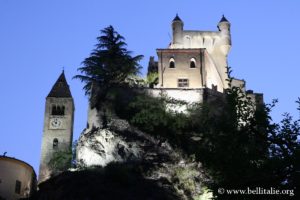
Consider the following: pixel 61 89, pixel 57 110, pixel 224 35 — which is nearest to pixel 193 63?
pixel 224 35

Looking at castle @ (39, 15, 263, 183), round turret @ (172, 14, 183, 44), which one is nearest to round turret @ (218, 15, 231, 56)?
castle @ (39, 15, 263, 183)

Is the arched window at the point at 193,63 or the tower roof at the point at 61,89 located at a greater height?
the tower roof at the point at 61,89

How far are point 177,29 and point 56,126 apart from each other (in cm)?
1783

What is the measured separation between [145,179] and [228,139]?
57.1 feet

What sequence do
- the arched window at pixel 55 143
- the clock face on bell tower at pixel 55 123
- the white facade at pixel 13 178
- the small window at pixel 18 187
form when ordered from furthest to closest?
1. the clock face on bell tower at pixel 55 123
2. the arched window at pixel 55 143
3. the small window at pixel 18 187
4. the white facade at pixel 13 178

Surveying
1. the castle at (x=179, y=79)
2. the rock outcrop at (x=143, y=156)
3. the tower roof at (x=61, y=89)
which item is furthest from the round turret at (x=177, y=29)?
the rock outcrop at (x=143, y=156)

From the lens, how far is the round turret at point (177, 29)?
5734cm

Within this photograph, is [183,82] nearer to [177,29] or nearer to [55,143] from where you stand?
[177,29]

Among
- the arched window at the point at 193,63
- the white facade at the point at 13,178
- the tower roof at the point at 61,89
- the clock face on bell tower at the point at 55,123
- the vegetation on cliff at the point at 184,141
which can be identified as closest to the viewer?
the vegetation on cliff at the point at 184,141

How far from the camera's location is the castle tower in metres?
58.0

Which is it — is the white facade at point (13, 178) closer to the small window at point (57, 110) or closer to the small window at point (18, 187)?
the small window at point (18, 187)

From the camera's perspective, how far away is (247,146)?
19.0m

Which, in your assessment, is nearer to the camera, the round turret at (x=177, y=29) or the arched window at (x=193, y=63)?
the arched window at (x=193, y=63)

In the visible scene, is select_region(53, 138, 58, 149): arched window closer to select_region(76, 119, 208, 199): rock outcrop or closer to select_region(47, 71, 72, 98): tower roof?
select_region(47, 71, 72, 98): tower roof
